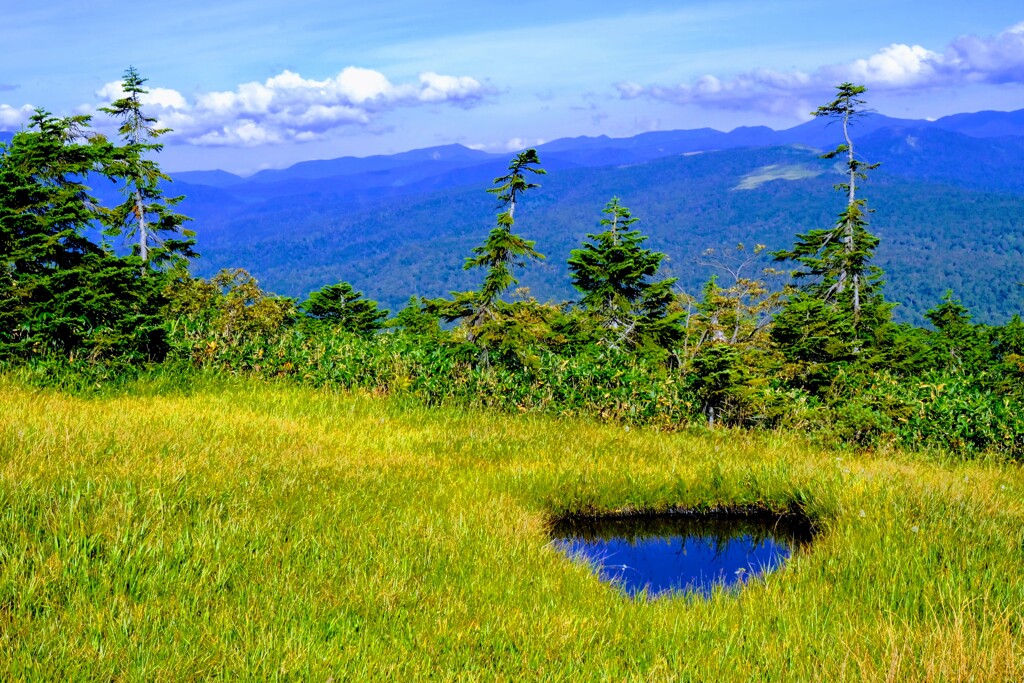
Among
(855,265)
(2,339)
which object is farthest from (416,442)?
(855,265)

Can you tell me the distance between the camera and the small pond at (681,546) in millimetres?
5059

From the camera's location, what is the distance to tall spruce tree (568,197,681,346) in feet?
72.1

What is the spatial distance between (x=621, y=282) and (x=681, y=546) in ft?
56.5

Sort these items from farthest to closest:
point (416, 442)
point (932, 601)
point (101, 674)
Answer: point (416, 442)
point (932, 601)
point (101, 674)

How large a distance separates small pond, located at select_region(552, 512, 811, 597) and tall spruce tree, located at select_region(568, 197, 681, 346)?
15404 millimetres

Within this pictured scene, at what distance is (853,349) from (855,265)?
21637mm

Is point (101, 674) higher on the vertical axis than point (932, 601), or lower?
higher

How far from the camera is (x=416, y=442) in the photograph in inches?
295

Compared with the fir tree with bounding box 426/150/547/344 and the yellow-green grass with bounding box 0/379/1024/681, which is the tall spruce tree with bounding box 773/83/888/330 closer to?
the fir tree with bounding box 426/150/547/344

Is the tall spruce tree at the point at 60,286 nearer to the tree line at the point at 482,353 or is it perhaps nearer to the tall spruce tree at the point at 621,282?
the tree line at the point at 482,353

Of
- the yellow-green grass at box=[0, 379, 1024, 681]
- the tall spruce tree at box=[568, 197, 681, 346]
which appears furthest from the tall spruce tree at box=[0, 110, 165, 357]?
the tall spruce tree at box=[568, 197, 681, 346]

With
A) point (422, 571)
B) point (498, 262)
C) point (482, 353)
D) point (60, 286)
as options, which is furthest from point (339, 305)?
point (422, 571)

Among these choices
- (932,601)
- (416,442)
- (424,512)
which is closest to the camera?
(932,601)

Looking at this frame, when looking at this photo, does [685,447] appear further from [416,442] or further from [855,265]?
[855,265]
